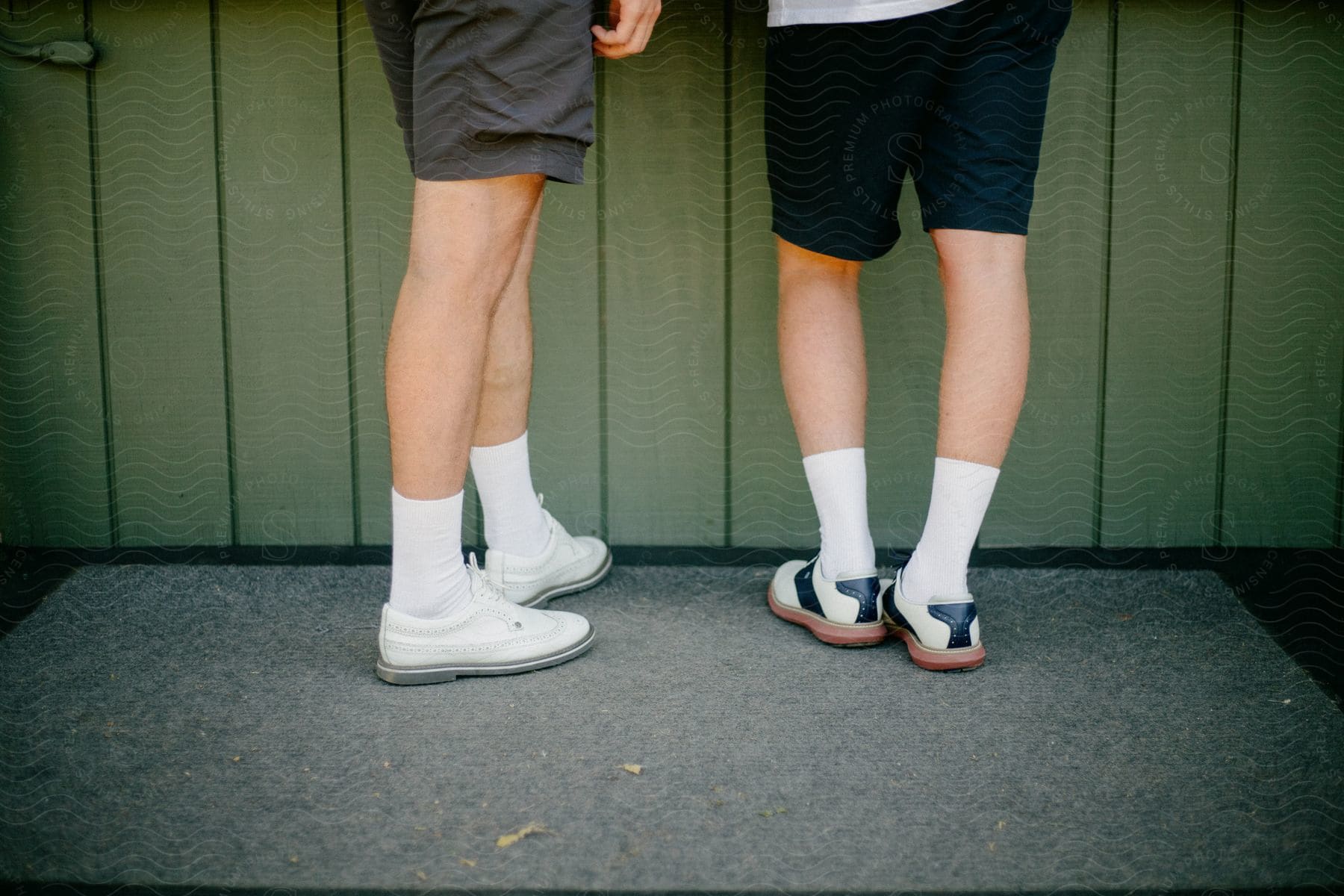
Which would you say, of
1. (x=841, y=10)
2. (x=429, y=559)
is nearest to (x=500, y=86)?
(x=841, y=10)

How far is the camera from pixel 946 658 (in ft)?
4.53

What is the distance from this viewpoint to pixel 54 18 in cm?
164

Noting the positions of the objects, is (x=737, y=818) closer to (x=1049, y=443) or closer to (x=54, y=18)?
(x=1049, y=443)

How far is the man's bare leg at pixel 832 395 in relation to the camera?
1.46m

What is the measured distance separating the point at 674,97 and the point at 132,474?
99 cm

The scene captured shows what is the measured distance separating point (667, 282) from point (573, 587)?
47 centimetres

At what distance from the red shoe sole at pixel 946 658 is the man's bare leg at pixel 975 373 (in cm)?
10

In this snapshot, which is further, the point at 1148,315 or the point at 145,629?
the point at 1148,315

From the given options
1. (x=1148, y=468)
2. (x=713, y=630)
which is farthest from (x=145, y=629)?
(x=1148, y=468)

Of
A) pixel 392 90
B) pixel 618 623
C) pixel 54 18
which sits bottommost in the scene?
pixel 618 623

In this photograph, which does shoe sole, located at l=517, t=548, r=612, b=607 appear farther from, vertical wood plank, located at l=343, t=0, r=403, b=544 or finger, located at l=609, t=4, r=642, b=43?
finger, located at l=609, t=4, r=642, b=43

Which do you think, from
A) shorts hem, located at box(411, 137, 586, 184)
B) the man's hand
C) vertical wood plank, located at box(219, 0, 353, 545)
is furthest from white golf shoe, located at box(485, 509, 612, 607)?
the man's hand

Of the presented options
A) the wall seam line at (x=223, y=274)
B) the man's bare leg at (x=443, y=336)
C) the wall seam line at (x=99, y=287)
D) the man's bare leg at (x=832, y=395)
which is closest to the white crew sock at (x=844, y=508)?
the man's bare leg at (x=832, y=395)

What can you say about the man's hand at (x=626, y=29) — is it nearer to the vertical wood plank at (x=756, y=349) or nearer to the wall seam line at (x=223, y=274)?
the vertical wood plank at (x=756, y=349)
